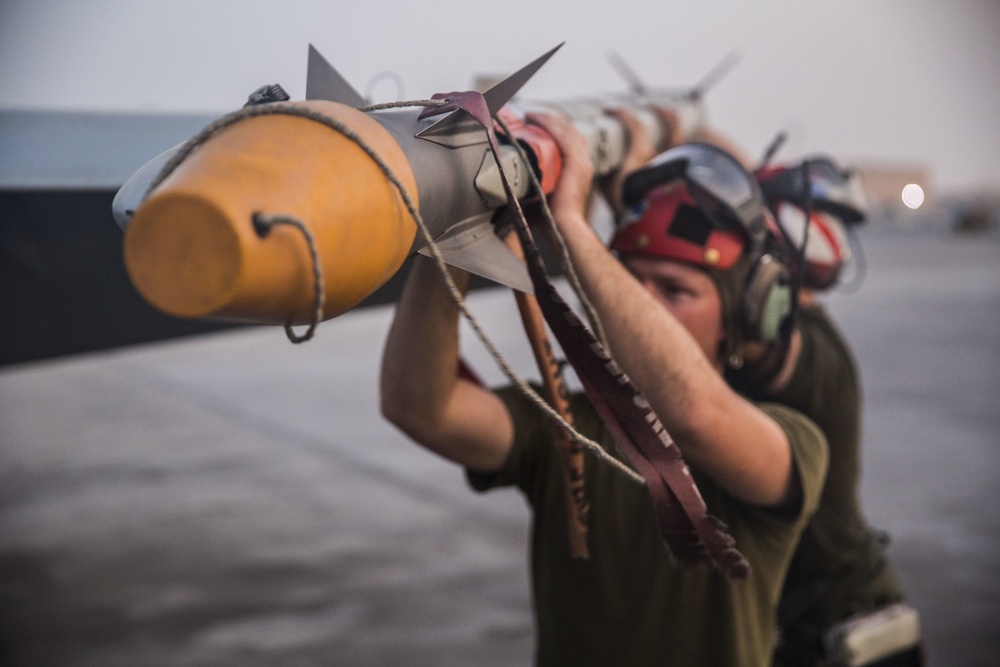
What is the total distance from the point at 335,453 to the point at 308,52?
5.80m

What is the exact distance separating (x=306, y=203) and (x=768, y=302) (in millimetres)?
1428

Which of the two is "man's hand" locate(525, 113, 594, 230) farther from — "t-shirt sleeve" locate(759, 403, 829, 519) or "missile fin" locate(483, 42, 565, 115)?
"t-shirt sleeve" locate(759, 403, 829, 519)

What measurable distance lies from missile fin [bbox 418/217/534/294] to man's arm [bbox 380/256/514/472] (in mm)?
329

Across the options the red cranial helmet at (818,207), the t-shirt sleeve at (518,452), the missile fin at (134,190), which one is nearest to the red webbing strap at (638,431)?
the missile fin at (134,190)

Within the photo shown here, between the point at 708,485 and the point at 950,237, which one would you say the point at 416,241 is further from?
the point at 950,237

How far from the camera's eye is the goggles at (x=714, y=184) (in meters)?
1.89

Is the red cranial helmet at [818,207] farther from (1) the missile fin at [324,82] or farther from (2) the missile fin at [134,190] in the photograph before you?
(2) the missile fin at [134,190]

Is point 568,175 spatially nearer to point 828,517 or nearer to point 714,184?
point 714,184

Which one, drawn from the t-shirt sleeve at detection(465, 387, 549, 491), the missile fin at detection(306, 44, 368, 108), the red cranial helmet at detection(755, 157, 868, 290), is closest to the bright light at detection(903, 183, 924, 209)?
the red cranial helmet at detection(755, 157, 868, 290)

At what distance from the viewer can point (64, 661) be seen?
3.83 m

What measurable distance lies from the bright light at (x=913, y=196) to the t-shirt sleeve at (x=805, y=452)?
885 mm

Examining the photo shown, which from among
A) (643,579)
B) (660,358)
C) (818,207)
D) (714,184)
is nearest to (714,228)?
(714,184)

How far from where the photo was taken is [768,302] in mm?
1983

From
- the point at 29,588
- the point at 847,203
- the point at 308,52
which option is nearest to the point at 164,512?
the point at 29,588
